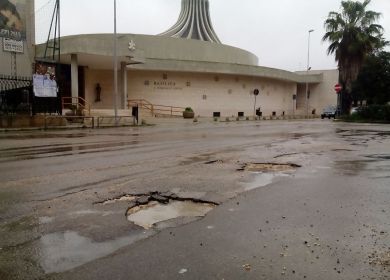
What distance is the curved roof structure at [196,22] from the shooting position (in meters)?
62.1

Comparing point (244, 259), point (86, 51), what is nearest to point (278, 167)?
point (244, 259)

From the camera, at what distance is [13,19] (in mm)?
35625

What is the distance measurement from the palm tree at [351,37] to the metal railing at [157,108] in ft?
55.7

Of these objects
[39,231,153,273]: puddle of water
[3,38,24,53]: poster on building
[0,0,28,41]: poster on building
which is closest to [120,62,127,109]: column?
[3,38,24,53]: poster on building

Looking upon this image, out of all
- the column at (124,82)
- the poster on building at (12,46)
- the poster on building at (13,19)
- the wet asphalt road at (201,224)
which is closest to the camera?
the wet asphalt road at (201,224)

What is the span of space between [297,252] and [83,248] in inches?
89.2

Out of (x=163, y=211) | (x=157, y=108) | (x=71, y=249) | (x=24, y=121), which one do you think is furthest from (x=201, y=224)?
(x=157, y=108)

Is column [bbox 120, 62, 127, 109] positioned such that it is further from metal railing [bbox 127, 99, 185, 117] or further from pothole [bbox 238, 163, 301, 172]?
pothole [bbox 238, 163, 301, 172]

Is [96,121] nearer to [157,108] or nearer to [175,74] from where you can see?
Answer: [157,108]

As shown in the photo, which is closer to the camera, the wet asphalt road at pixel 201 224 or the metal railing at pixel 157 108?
the wet asphalt road at pixel 201 224

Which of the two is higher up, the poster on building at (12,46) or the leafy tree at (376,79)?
the poster on building at (12,46)

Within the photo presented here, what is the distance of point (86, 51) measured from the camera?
1249 inches

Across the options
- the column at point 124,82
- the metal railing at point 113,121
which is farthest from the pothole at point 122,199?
the column at point 124,82

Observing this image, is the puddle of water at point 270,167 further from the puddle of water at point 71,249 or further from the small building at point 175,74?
the small building at point 175,74
